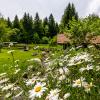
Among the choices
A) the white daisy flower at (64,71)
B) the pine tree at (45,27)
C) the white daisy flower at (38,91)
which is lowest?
the pine tree at (45,27)

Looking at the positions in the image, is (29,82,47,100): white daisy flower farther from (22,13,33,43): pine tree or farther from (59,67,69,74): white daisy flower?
(22,13,33,43): pine tree

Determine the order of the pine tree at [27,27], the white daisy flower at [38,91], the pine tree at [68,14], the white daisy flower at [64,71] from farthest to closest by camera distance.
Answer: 1. the pine tree at [27,27]
2. the pine tree at [68,14]
3. the white daisy flower at [64,71]
4. the white daisy flower at [38,91]

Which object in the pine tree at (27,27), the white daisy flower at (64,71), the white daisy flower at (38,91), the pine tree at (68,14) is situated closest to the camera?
the white daisy flower at (38,91)

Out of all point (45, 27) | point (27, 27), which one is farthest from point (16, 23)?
point (45, 27)

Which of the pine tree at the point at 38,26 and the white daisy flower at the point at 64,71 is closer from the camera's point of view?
the white daisy flower at the point at 64,71

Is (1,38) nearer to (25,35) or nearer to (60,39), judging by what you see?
(60,39)

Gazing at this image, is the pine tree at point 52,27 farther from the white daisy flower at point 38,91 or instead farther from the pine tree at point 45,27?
the white daisy flower at point 38,91

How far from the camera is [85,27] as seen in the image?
49438 millimetres

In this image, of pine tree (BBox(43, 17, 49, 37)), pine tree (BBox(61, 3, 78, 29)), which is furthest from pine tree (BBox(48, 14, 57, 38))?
pine tree (BBox(61, 3, 78, 29))

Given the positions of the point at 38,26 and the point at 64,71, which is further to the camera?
the point at 38,26

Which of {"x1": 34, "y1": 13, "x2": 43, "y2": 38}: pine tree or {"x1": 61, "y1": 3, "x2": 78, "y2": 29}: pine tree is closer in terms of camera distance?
{"x1": 61, "y1": 3, "x2": 78, "y2": 29}: pine tree

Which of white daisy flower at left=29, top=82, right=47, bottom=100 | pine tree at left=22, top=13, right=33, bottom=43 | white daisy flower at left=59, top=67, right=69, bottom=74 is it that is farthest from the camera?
pine tree at left=22, top=13, right=33, bottom=43

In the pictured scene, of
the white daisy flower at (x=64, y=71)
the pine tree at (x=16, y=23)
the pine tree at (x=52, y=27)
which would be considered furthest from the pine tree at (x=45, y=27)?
the white daisy flower at (x=64, y=71)

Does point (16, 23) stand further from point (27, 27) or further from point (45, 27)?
point (45, 27)
